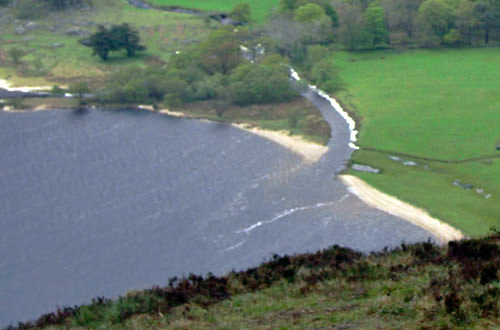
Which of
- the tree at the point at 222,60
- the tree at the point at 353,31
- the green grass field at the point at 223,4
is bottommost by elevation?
the tree at the point at 222,60

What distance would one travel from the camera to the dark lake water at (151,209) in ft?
145

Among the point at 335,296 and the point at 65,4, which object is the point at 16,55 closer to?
the point at 65,4

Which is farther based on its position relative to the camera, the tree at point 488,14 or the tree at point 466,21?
the tree at point 488,14

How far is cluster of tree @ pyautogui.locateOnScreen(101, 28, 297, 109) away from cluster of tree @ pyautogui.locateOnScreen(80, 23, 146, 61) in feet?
29.6

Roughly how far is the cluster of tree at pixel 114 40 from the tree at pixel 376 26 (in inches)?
1165

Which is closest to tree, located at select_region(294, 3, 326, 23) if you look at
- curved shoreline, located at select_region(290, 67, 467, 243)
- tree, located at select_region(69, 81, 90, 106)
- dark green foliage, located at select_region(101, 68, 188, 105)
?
dark green foliage, located at select_region(101, 68, 188, 105)

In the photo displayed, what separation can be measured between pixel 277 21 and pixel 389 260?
72.4 meters

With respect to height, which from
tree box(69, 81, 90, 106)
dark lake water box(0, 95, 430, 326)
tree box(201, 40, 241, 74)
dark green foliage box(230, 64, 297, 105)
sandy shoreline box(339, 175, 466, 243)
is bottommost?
dark lake water box(0, 95, 430, 326)

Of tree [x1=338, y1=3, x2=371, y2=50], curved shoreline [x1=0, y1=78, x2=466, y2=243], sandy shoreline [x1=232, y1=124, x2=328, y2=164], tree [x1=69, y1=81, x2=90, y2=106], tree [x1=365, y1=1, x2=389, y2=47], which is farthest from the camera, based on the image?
tree [x1=365, y1=1, x2=389, y2=47]

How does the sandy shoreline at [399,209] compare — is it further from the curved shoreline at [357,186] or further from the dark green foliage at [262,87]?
the dark green foliage at [262,87]

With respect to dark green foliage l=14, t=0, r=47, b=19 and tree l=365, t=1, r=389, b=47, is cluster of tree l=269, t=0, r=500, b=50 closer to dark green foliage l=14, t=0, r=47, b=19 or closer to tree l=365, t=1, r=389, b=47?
Answer: tree l=365, t=1, r=389, b=47

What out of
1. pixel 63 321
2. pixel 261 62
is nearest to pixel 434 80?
pixel 261 62

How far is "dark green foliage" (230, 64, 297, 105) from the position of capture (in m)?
73.5

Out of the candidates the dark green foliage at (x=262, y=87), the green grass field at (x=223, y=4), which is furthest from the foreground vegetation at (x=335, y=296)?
the green grass field at (x=223, y=4)
